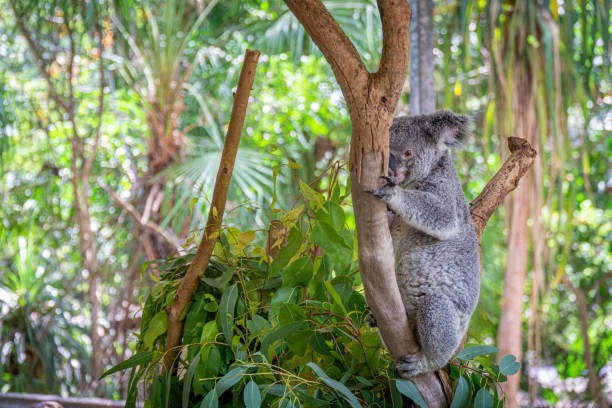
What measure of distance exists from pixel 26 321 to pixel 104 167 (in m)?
1.34

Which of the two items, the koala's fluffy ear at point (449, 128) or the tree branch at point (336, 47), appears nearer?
the tree branch at point (336, 47)

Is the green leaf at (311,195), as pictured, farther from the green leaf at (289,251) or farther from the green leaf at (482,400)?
the green leaf at (482,400)

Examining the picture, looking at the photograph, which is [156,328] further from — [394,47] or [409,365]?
[394,47]

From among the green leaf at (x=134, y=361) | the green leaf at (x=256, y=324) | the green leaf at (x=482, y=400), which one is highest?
the green leaf at (x=256, y=324)

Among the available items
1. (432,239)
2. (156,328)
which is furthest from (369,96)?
(156,328)

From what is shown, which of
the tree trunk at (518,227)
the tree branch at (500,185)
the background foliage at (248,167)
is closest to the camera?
the background foliage at (248,167)

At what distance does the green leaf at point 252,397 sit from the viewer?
3.10 ft

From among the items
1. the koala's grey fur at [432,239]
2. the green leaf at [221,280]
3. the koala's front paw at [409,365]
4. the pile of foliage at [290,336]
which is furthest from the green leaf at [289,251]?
the koala's front paw at [409,365]

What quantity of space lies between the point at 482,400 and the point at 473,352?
0.33 ft

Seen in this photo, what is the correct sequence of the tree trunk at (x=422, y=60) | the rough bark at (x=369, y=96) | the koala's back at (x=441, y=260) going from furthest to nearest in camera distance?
the tree trunk at (x=422, y=60)
the koala's back at (x=441, y=260)
the rough bark at (x=369, y=96)

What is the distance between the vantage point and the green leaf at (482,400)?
1.08 meters

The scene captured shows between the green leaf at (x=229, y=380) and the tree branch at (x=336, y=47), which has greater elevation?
the tree branch at (x=336, y=47)

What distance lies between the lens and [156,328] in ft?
4.12

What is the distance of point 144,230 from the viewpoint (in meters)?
3.32
